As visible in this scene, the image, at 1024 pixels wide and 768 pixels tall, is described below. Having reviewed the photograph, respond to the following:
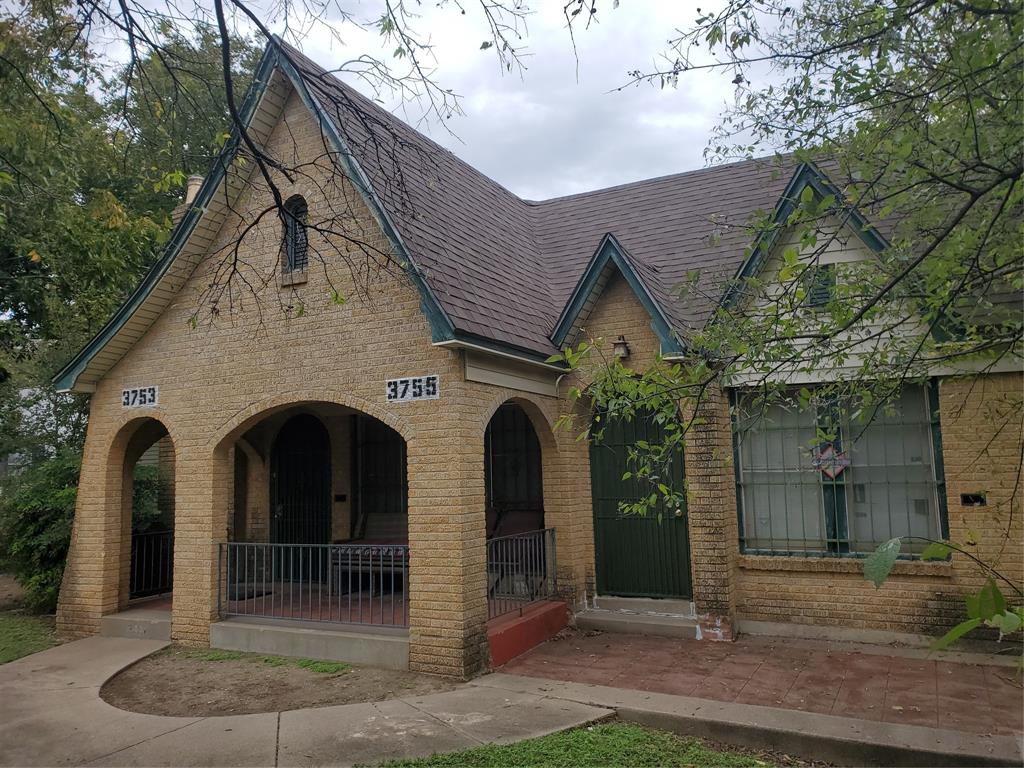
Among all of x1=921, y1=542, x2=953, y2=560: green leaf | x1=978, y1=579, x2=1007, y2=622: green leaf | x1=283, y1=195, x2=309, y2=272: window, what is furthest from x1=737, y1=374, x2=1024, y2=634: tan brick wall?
x1=283, y1=195, x2=309, y2=272: window

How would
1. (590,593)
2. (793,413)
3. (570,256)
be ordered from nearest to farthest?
(793,413) → (590,593) → (570,256)

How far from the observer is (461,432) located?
311 inches

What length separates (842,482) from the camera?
8.95m

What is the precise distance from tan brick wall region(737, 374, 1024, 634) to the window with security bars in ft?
0.75

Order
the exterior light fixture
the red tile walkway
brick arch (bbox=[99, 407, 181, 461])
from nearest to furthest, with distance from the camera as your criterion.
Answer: the red tile walkway < the exterior light fixture < brick arch (bbox=[99, 407, 181, 461])

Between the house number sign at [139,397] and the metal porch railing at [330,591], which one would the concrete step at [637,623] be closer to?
the metal porch railing at [330,591]

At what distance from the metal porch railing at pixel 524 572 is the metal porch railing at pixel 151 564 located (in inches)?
212

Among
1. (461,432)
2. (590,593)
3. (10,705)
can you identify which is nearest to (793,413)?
(590,593)

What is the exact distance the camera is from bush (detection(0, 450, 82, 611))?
1122 centimetres

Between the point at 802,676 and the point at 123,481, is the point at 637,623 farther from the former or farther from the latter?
the point at 123,481

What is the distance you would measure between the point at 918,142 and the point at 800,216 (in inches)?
48.7

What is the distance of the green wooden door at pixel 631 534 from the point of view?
379 inches

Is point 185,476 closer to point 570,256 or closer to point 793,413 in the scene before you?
point 570,256

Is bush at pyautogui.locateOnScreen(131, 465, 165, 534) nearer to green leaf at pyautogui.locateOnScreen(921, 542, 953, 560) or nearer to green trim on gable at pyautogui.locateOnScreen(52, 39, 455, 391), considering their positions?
green trim on gable at pyautogui.locateOnScreen(52, 39, 455, 391)
